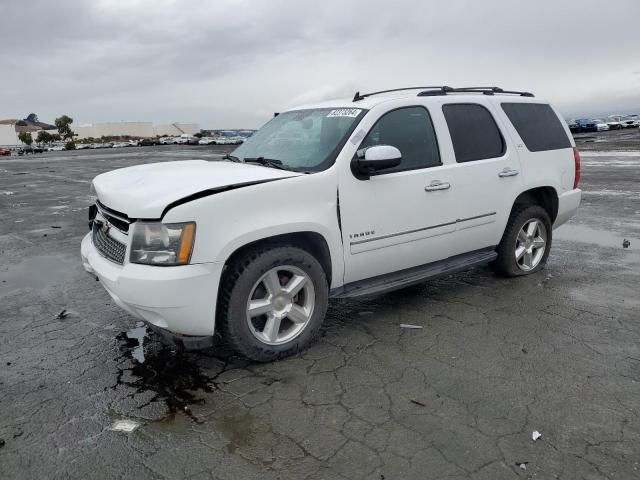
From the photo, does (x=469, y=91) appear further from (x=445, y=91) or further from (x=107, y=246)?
(x=107, y=246)

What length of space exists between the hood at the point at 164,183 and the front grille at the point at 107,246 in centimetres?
25

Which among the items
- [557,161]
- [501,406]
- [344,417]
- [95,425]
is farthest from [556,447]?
[557,161]

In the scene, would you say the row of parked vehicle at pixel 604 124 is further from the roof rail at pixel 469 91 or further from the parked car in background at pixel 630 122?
the roof rail at pixel 469 91

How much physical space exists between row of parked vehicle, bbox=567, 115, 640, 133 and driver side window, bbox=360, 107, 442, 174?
5284 cm

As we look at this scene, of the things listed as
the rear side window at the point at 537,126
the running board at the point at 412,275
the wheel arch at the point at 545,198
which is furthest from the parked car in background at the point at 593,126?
the running board at the point at 412,275

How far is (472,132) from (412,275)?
150 cm

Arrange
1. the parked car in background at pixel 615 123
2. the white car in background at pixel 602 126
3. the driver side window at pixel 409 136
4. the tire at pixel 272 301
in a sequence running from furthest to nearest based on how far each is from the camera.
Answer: the parked car in background at pixel 615 123, the white car in background at pixel 602 126, the driver side window at pixel 409 136, the tire at pixel 272 301

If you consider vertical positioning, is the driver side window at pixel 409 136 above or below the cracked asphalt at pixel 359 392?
above

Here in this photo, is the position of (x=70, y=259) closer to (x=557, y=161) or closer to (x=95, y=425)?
(x=95, y=425)

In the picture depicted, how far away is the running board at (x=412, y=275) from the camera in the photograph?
4098mm

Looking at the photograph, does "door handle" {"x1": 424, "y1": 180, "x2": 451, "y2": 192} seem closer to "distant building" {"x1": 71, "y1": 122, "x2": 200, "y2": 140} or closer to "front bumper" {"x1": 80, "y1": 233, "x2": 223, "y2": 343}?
A: "front bumper" {"x1": 80, "y1": 233, "x2": 223, "y2": 343}

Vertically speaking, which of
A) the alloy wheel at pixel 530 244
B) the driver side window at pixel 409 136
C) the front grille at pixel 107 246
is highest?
the driver side window at pixel 409 136

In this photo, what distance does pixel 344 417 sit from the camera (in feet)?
10.1

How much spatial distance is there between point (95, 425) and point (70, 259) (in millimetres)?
4437
